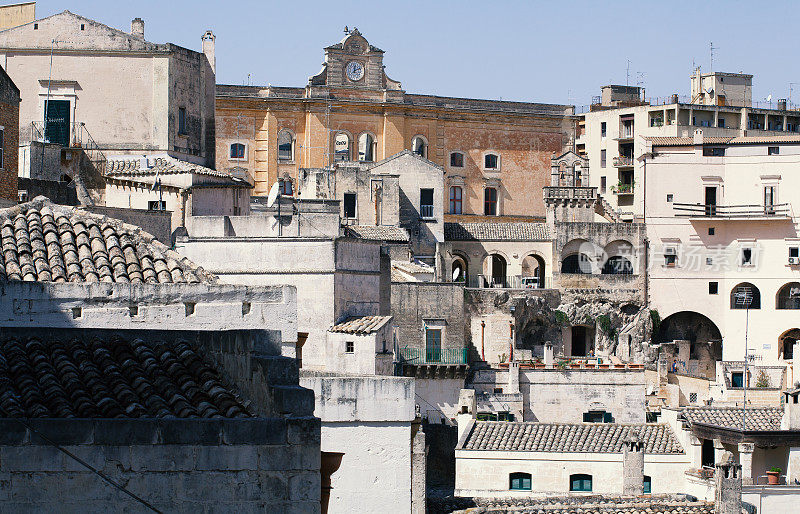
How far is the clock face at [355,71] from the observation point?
6488 centimetres

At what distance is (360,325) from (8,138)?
27.7ft

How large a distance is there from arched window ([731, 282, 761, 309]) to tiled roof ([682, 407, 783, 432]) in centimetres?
2228

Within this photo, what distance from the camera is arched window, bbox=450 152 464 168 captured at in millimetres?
67438

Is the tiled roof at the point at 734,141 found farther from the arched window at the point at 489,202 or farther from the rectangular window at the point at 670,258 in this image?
the arched window at the point at 489,202

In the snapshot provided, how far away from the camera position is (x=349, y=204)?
56.0m

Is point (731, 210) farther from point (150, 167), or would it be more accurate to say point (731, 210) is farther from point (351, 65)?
point (150, 167)

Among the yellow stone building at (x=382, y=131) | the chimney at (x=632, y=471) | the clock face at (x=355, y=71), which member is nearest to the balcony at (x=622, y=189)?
the yellow stone building at (x=382, y=131)

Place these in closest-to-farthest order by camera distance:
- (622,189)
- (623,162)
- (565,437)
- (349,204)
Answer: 1. (565,437)
2. (349,204)
3. (622,189)
4. (623,162)

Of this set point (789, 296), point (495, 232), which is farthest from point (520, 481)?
point (789, 296)

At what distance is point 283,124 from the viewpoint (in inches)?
2534

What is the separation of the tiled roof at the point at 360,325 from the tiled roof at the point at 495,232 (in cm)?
3180

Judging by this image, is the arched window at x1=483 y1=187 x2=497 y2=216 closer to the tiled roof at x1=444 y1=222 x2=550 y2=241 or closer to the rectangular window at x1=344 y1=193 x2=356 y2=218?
the tiled roof at x1=444 y1=222 x2=550 y2=241

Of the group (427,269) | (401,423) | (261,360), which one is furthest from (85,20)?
(261,360)

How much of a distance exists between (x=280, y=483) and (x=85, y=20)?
3333 centimetres
